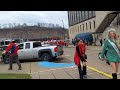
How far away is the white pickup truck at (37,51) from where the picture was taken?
771 inches

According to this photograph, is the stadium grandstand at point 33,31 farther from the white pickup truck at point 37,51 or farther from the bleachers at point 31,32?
the white pickup truck at point 37,51

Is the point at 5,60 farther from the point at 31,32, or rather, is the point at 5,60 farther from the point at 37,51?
the point at 31,32

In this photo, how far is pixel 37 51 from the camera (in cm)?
2005

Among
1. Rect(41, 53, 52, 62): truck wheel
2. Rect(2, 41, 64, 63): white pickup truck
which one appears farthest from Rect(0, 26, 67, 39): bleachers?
Rect(41, 53, 52, 62): truck wheel

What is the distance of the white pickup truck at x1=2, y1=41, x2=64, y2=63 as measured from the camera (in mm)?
19594

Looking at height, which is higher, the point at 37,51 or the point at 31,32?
the point at 31,32

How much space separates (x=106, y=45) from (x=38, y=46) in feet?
43.3

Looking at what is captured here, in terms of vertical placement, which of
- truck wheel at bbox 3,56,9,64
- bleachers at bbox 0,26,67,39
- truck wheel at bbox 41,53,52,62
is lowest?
truck wheel at bbox 3,56,9,64

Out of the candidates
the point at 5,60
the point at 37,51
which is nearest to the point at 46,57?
the point at 37,51

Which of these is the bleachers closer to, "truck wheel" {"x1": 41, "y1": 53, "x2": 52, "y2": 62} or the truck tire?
the truck tire

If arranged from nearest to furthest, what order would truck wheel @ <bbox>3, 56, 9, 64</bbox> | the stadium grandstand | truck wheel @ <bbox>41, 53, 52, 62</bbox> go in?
truck wheel @ <bbox>41, 53, 52, 62</bbox>, truck wheel @ <bbox>3, 56, 9, 64</bbox>, the stadium grandstand

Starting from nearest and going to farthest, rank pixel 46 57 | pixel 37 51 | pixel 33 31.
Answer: pixel 46 57 → pixel 37 51 → pixel 33 31
